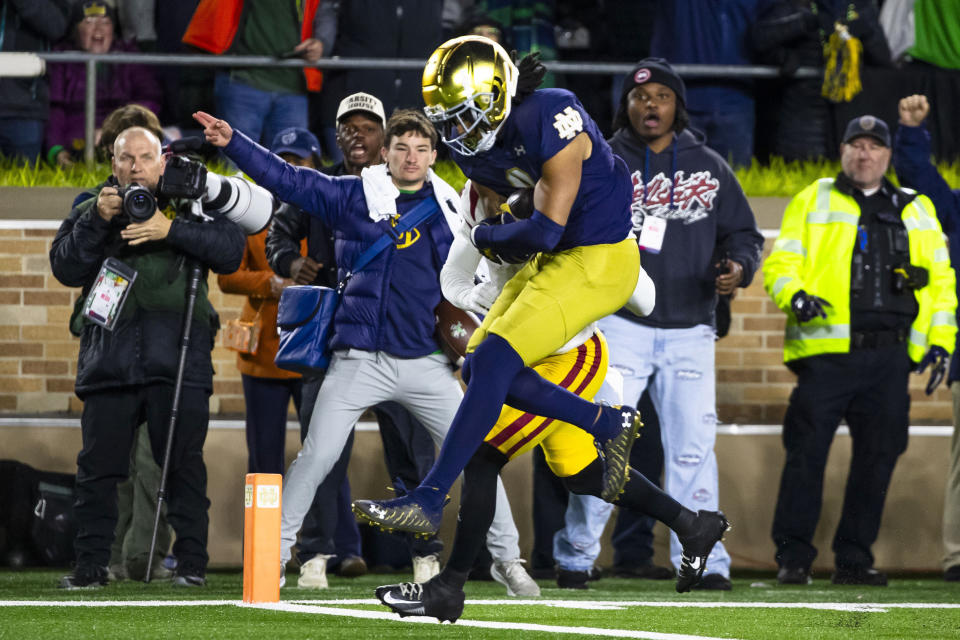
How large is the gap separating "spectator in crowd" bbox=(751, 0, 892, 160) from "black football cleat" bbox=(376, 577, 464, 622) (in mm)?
5982

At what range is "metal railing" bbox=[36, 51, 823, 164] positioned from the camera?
9.57 m

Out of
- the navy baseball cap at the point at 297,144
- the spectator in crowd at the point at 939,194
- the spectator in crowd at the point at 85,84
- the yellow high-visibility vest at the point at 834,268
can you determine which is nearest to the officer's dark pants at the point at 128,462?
the navy baseball cap at the point at 297,144

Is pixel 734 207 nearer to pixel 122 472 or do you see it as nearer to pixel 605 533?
pixel 605 533

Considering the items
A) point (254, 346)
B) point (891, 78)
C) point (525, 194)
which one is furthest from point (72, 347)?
point (891, 78)

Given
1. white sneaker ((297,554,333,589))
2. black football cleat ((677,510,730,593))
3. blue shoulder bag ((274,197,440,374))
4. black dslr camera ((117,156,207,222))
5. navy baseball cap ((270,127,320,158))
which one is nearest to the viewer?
black football cleat ((677,510,730,593))

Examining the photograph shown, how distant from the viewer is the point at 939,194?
8.54 m

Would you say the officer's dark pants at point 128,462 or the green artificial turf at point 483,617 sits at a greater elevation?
the officer's dark pants at point 128,462

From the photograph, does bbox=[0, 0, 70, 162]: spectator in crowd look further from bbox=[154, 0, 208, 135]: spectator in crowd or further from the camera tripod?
the camera tripod

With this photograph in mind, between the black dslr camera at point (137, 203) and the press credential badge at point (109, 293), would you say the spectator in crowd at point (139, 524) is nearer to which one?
the press credential badge at point (109, 293)

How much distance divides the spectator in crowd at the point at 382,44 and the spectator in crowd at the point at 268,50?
4.6 inches

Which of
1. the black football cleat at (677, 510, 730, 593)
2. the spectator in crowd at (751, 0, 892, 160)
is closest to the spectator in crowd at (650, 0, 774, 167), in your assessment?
the spectator in crowd at (751, 0, 892, 160)

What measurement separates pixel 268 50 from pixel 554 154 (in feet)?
16.9

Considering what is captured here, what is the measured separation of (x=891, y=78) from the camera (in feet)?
34.6

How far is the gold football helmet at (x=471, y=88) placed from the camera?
16.6ft
